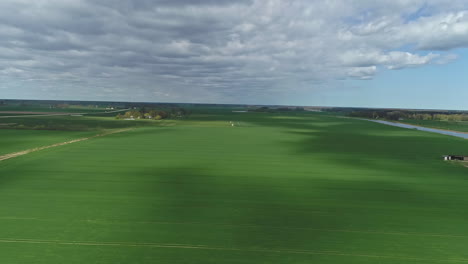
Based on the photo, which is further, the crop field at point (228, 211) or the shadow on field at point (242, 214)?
the shadow on field at point (242, 214)

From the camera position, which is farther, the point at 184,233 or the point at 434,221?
the point at 434,221

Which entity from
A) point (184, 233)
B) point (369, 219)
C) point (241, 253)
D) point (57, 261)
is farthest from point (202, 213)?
point (369, 219)

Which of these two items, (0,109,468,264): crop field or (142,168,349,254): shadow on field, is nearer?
(0,109,468,264): crop field

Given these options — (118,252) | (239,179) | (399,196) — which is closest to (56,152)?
(239,179)

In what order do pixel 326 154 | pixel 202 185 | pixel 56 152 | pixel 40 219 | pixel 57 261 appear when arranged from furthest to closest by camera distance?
pixel 326 154 → pixel 56 152 → pixel 202 185 → pixel 40 219 → pixel 57 261

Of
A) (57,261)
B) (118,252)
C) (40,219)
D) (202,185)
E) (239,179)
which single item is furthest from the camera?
(239,179)

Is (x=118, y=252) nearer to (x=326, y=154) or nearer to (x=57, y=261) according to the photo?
(x=57, y=261)

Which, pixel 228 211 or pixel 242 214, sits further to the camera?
pixel 228 211
